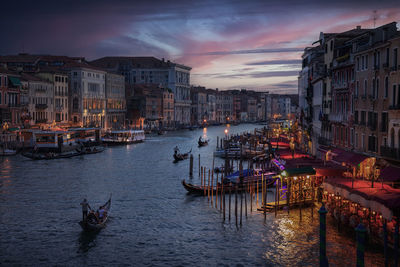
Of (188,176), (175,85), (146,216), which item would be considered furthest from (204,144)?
(175,85)

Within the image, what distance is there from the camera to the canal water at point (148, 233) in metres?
11.5

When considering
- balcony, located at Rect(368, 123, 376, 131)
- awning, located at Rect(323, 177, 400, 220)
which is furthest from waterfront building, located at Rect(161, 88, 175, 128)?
awning, located at Rect(323, 177, 400, 220)

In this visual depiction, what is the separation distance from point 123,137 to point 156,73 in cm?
3237

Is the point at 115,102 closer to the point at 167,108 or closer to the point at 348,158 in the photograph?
the point at 167,108

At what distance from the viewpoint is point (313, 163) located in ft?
55.5

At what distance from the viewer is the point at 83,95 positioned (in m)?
48.8

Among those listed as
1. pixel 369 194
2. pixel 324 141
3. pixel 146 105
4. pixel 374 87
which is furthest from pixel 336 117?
pixel 146 105

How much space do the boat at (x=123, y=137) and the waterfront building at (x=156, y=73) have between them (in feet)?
89.4

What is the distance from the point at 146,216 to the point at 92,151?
1935cm

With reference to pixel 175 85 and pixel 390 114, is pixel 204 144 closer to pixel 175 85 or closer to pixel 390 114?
pixel 390 114

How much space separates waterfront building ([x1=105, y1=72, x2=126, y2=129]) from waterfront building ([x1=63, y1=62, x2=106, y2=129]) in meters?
2.97

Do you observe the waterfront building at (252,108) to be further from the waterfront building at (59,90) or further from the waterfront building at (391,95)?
the waterfront building at (391,95)

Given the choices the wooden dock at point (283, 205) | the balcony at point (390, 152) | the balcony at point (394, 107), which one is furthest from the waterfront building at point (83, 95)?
the balcony at point (394, 107)

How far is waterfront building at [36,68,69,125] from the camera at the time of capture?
142 feet
